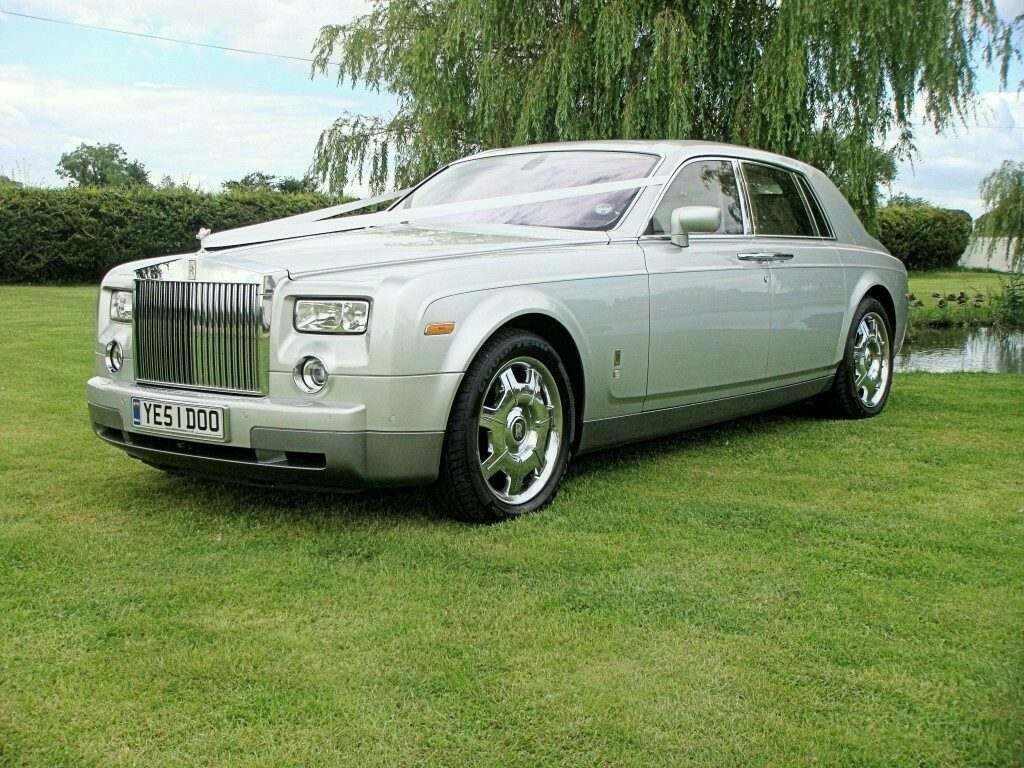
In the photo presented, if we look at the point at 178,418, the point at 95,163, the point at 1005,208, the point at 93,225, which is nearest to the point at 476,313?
the point at 178,418

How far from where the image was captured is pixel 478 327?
179 inches

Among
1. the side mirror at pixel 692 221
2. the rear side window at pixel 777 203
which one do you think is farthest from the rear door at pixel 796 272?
the side mirror at pixel 692 221

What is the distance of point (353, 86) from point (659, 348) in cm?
1635

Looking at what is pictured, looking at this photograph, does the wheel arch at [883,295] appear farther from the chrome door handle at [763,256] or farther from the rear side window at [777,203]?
the chrome door handle at [763,256]

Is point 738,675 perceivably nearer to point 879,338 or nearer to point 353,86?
point 879,338

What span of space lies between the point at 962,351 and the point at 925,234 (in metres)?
22.4

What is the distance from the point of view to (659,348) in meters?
5.46

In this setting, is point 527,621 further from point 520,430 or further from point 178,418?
point 178,418

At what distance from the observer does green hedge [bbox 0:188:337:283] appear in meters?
24.4

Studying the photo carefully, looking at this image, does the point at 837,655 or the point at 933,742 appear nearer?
the point at 933,742

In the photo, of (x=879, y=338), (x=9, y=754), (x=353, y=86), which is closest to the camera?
(x=9, y=754)

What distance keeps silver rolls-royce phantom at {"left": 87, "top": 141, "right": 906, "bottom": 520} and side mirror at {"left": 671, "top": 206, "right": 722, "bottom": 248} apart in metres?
0.01

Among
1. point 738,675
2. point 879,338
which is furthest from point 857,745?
point 879,338

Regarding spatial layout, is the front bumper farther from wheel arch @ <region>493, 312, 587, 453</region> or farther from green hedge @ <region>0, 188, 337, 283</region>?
green hedge @ <region>0, 188, 337, 283</region>
